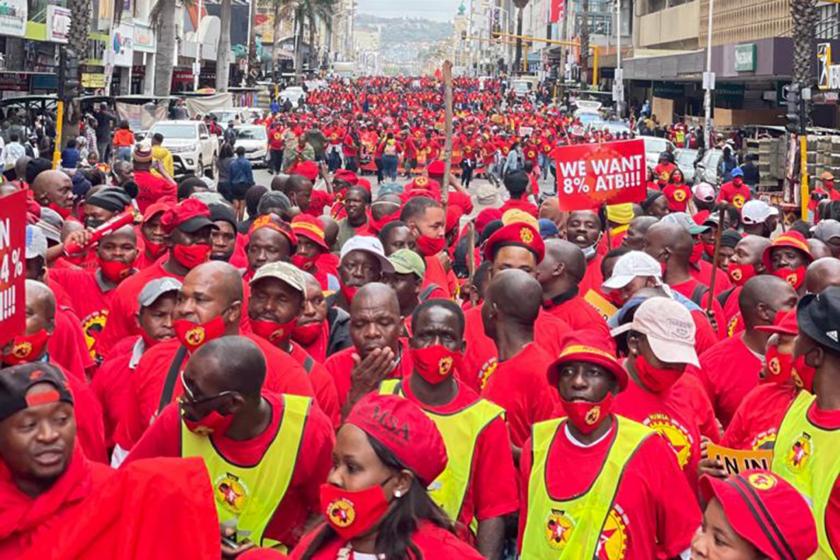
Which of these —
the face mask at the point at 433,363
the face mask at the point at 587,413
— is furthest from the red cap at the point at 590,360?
the face mask at the point at 433,363

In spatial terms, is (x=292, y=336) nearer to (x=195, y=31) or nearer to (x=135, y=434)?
(x=135, y=434)

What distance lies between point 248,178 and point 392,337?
14482mm

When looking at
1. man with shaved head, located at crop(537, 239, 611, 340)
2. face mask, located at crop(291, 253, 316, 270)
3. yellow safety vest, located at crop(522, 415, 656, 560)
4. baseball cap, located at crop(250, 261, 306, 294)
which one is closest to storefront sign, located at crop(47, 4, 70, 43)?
face mask, located at crop(291, 253, 316, 270)

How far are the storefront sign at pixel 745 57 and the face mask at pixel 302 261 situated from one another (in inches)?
1518

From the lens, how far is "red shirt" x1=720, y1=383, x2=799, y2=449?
5.58 m

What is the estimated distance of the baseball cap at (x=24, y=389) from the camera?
3916 millimetres

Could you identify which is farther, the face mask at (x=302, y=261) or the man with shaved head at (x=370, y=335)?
the face mask at (x=302, y=261)

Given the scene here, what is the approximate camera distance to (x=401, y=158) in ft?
127

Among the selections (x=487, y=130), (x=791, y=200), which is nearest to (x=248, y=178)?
(x=791, y=200)

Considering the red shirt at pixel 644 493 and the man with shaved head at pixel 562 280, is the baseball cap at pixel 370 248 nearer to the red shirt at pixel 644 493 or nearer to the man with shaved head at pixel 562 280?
the man with shaved head at pixel 562 280

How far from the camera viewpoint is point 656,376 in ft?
18.4

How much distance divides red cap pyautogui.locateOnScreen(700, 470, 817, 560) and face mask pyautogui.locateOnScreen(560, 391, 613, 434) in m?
1.41

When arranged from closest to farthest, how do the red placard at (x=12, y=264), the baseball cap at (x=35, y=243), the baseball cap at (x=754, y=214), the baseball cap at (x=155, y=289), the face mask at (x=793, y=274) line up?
1. the red placard at (x=12, y=264)
2. the baseball cap at (x=155, y=289)
3. the baseball cap at (x=35, y=243)
4. the face mask at (x=793, y=274)
5. the baseball cap at (x=754, y=214)

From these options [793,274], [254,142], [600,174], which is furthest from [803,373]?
[254,142]
